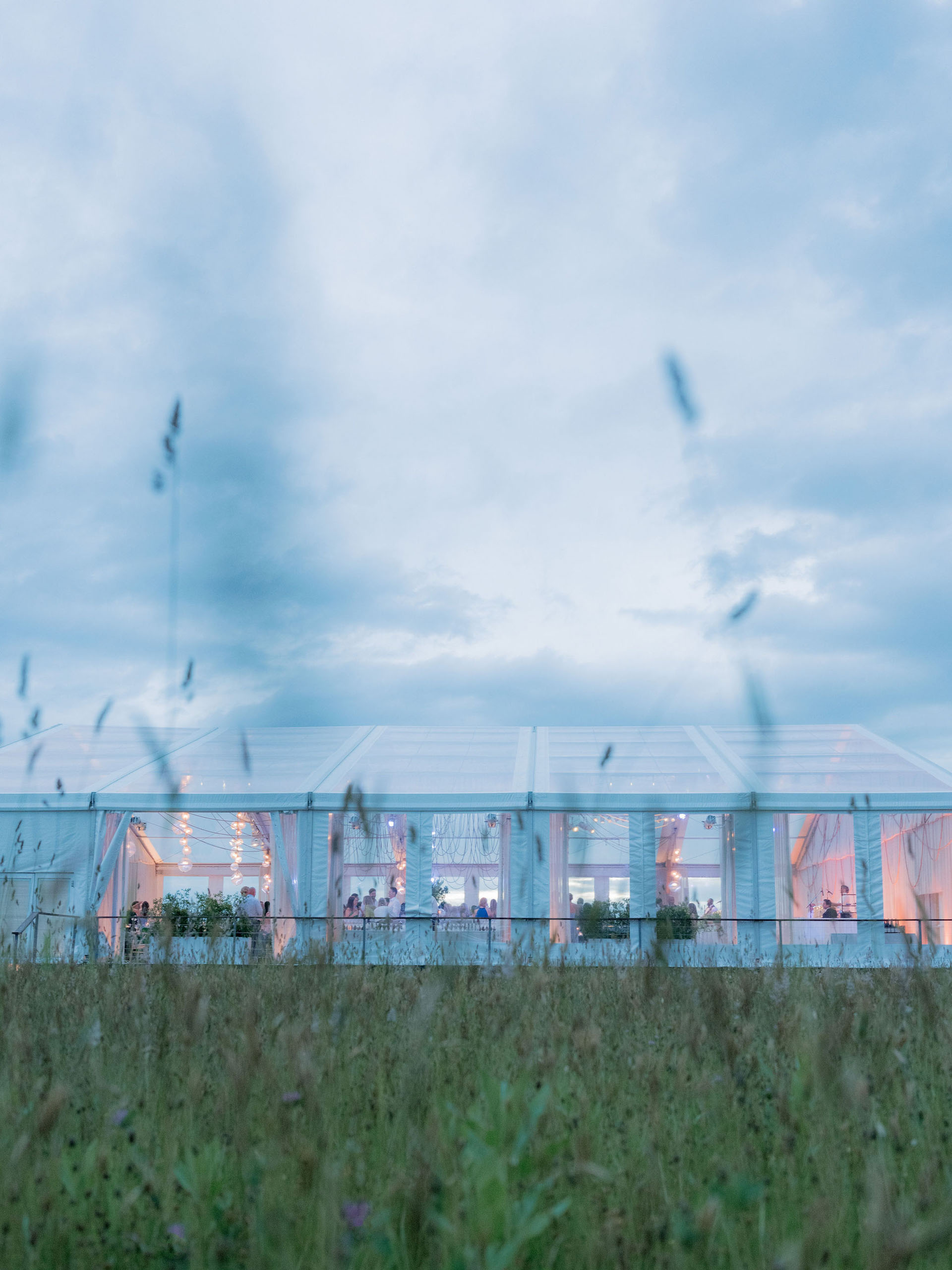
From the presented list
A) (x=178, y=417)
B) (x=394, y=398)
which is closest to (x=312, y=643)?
(x=178, y=417)

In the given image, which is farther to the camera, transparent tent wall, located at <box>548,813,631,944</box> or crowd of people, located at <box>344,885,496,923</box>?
crowd of people, located at <box>344,885,496,923</box>

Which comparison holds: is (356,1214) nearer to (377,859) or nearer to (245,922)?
(245,922)

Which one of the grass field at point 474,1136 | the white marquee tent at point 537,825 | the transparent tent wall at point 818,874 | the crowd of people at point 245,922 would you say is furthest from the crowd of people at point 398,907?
the grass field at point 474,1136

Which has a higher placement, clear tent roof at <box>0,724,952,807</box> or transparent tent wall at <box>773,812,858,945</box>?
clear tent roof at <box>0,724,952,807</box>

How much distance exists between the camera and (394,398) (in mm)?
6777

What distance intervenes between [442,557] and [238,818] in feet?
73.4

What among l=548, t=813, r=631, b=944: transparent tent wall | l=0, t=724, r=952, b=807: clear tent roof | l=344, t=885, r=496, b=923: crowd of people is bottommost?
l=344, t=885, r=496, b=923: crowd of people

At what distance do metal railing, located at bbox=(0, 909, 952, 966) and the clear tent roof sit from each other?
6.85 feet

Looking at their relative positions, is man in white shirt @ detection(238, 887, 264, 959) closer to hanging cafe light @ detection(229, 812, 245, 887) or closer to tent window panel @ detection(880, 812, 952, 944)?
hanging cafe light @ detection(229, 812, 245, 887)

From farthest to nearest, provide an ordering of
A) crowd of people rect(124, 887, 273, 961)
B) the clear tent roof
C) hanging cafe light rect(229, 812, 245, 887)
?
1. hanging cafe light rect(229, 812, 245, 887)
2. the clear tent roof
3. crowd of people rect(124, 887, 273, 961)

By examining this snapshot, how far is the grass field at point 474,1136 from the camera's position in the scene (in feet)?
4.97

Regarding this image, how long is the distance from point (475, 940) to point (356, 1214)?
480 inches

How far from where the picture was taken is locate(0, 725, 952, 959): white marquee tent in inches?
621

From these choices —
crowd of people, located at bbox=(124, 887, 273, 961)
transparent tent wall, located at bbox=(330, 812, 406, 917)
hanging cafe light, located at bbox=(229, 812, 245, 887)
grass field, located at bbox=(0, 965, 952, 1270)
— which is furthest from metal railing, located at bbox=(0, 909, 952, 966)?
hanging cafe light, located at bbox=(229, 812, 245, 887)
